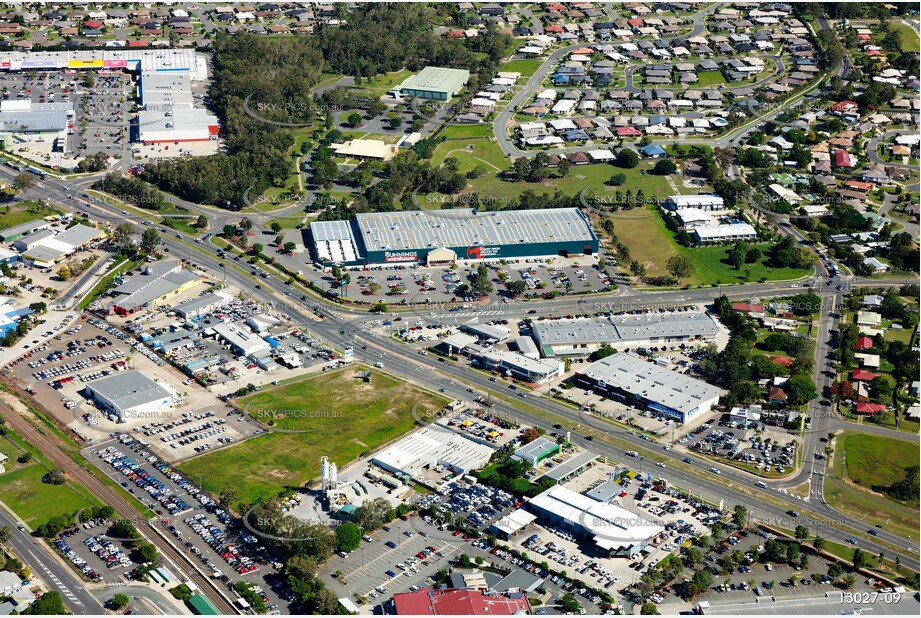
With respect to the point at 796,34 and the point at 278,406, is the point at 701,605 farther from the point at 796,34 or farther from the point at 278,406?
the point at 796,34

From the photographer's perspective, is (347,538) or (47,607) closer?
(47,607)

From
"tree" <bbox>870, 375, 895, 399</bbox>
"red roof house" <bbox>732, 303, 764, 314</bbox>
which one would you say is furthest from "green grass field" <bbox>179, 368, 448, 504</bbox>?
"tree" <bbox>870, 375, 895, 399</bbox>

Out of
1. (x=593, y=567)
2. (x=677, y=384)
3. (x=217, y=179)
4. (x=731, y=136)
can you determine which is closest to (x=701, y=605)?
(x=593, y=567)

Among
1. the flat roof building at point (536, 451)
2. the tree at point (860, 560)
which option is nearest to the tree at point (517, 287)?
the flat roof building at point (536, 451)

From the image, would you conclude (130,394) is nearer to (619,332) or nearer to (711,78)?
(619,332)

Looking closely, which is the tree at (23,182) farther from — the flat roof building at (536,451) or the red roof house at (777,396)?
the red roof house at (777,396)

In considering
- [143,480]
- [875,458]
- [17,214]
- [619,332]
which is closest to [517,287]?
[619,332]
